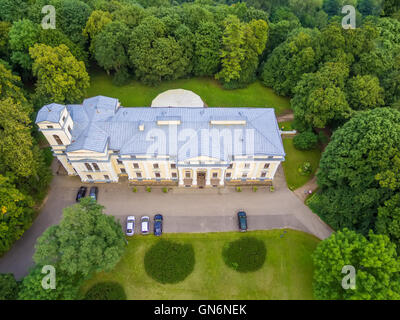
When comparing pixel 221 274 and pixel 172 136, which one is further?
pixel 172 136

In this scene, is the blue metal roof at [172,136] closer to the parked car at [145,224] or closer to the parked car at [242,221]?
the parked car at [242,221]

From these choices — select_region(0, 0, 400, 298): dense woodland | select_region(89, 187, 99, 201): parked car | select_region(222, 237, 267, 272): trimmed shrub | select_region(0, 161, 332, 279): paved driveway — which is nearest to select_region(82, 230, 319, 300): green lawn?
select_region(222, 237, 267, 272): trimmed shrub

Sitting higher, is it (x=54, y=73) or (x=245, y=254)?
(x=54, y=73)

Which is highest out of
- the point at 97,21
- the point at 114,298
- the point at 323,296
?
the point at 97,21

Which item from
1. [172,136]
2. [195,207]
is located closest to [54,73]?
[172,136]

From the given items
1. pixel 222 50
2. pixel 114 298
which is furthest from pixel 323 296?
pixel 222 50

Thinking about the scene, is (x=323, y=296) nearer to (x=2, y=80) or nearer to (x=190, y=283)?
(x=190, y=283)

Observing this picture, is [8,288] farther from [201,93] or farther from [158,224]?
[201,93]
